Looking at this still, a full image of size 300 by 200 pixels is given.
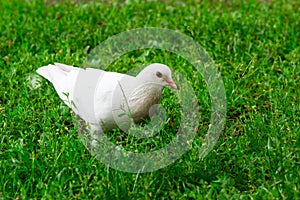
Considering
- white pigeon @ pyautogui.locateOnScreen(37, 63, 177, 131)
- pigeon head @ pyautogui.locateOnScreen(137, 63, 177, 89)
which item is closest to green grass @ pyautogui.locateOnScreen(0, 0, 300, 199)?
white pigeon @ pyautogui.locateOnScreen(37, 63, 177, 131)

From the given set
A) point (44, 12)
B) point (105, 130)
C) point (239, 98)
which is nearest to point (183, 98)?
point (239, 98)

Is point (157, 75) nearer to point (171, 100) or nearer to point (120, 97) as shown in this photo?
point (120, 97)

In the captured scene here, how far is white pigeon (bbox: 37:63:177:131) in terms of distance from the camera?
10.2 feet

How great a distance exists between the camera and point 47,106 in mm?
3686

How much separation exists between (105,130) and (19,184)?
626mm

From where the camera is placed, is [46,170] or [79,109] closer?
[46,170]

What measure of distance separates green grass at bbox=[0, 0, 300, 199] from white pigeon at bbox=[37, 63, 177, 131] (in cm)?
16

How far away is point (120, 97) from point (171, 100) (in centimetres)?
62

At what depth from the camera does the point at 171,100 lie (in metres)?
3.66

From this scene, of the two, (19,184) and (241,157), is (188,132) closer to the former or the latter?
(241,157)

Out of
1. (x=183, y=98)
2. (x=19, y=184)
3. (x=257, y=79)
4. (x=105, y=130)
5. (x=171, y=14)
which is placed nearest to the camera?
(x=19, y=184)

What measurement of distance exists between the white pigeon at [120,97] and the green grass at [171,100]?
0.53ft

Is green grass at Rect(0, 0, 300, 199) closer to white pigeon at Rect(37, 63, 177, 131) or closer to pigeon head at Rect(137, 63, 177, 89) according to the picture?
white pigeon at Rect(37, 63, 177, 131)

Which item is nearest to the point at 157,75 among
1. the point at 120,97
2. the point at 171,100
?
the point at 120,97
